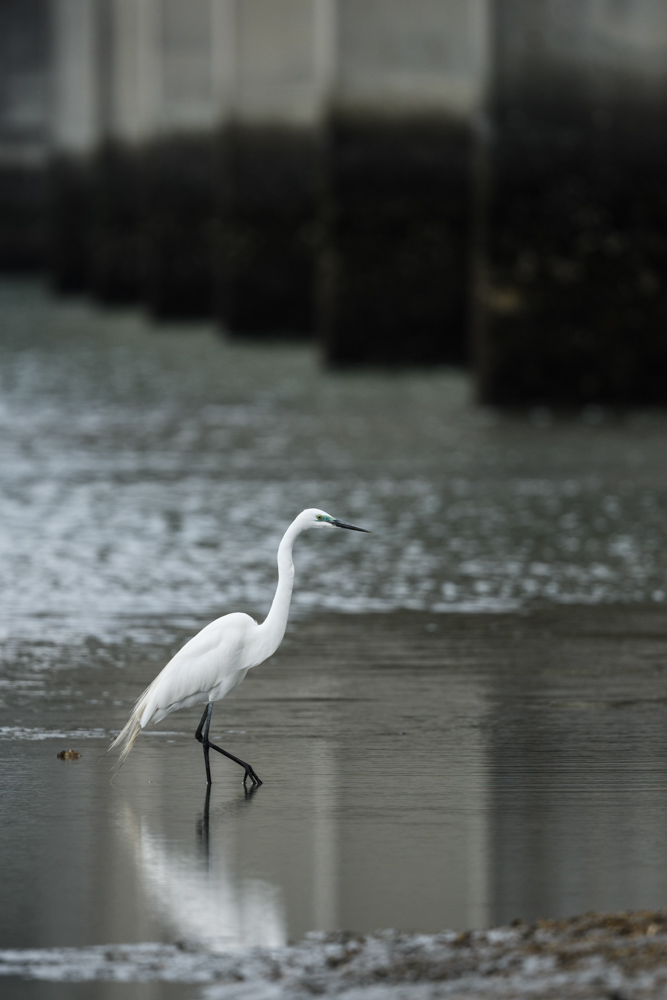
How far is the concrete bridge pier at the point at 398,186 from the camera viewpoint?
29531 mm

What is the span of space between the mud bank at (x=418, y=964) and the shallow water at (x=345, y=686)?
132 millimetres

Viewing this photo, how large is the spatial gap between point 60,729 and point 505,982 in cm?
355

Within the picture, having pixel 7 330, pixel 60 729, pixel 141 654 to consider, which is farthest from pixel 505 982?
pixel 7 330

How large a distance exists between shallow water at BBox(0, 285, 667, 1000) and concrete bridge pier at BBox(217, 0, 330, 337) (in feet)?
55.0

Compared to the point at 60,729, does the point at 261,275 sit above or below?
below

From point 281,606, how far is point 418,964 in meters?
2.27

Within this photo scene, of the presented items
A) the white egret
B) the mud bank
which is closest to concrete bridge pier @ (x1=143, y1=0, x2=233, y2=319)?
the white egret

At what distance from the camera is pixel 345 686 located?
886 cm

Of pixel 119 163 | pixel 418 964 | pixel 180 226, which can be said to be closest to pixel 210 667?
pixel 418 964

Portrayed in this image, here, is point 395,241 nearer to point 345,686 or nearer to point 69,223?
point 345,686

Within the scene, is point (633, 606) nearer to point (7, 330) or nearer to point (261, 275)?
point (261, 275)

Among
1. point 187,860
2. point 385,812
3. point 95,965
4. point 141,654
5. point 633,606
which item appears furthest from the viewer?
point 633,606

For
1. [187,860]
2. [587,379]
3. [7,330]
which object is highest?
[187,860]

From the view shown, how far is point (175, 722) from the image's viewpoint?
830cm
